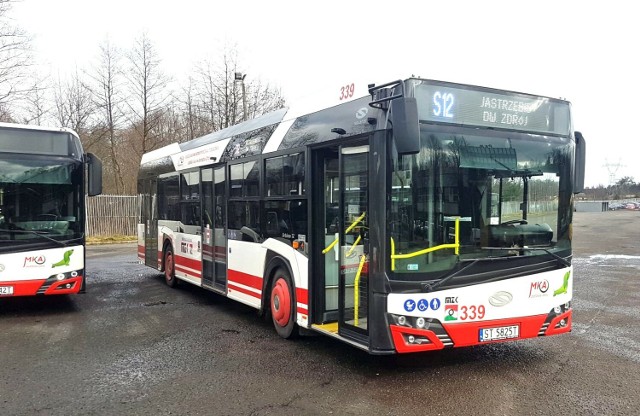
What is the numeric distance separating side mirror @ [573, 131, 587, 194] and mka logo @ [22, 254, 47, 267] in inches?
294

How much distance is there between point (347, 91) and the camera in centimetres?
586

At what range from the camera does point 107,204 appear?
2619cm

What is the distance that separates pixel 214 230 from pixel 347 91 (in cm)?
417

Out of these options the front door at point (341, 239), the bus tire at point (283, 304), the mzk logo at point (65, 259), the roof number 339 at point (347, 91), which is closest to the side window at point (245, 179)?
Result: the bus tire at point (283, 304)

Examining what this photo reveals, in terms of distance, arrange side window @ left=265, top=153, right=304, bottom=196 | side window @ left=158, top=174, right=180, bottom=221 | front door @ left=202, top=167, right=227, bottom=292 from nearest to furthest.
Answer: side window @ left=265, top=153, right=304, bottom=196
front door @ left=202, top=167, right=227, bottom=292
side window @ left=158, top=174, right=180, bottom=221

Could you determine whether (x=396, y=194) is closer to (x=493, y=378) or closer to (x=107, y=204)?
(x=493, y=378)

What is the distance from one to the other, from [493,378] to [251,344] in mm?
2926

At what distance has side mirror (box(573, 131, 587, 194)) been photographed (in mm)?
5999

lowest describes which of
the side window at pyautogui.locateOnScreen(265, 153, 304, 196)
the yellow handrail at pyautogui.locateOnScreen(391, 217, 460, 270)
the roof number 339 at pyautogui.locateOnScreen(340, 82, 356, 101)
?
the yellow handrail at pyautogui.locateOnScreen(391, 217, 460, 270)

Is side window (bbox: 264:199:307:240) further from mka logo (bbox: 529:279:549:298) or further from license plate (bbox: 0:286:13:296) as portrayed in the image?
license plate (bbox: 0:286:13:296)

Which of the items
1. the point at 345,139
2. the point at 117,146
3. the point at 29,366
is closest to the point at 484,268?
the point at 345,139

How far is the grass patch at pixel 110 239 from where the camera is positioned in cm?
2481

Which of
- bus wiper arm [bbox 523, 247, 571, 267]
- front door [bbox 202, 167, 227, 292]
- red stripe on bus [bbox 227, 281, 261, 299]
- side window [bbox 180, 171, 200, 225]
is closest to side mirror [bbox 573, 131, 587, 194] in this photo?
bus wiper arm [bbox 523, 247, 571, 267]

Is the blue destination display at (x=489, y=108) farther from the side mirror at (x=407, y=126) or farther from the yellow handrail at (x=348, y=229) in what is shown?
the yellow handrail at (x=348, y=229)
